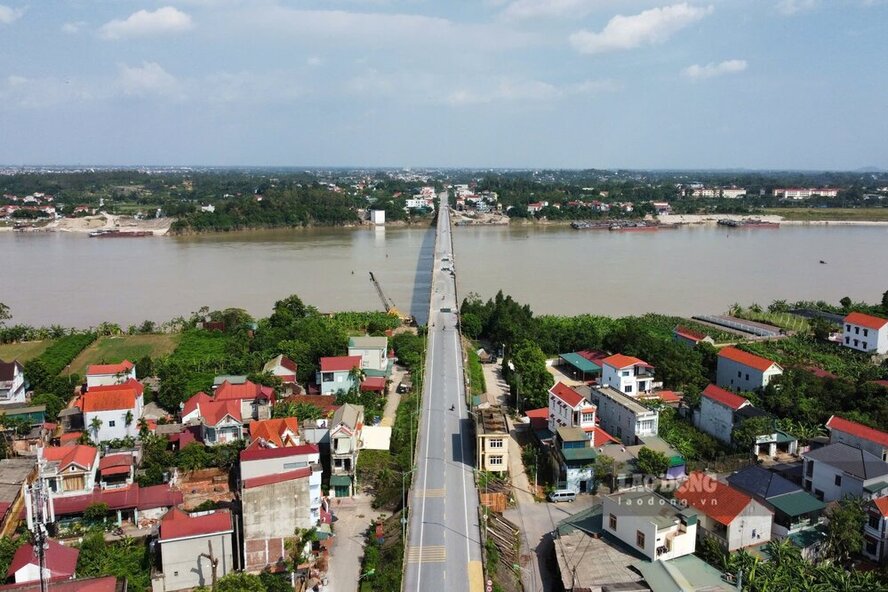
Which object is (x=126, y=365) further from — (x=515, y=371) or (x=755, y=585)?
(x=755, y=585)

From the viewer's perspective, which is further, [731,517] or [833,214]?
[833,214]

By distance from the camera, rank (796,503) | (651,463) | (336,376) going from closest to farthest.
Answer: (796,503), (651,463), (336,376)

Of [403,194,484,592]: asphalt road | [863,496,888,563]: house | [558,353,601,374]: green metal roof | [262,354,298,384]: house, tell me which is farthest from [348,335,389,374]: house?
[863,496,888,563]: house

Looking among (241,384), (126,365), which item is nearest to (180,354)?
(126,365)

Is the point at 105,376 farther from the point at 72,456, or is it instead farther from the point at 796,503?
the point at 796,503

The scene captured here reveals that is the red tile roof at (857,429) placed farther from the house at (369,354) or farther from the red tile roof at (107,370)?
the red tile roof at (107,370)

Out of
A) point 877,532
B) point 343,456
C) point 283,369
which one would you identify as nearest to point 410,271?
point 283,369

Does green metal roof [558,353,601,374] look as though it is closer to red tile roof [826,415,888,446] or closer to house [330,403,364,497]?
red tile roof [826,415,888,446]
